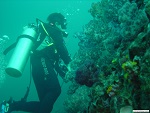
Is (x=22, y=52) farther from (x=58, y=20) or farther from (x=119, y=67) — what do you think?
(x=119, y=67)

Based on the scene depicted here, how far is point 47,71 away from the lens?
268 inches

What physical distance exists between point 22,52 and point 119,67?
517 cm

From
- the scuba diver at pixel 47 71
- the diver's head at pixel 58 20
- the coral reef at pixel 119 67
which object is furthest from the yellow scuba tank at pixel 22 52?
the coral reef at pixel 119 67

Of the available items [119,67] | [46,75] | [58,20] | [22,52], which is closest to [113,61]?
[119,67]

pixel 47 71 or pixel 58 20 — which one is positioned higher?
pixel 58 20

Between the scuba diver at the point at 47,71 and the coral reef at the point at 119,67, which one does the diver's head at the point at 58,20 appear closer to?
the scuba diver at the point at 47,71

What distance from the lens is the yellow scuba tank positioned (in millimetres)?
7496

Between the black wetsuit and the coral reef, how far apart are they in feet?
1.92

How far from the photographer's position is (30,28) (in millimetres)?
8336

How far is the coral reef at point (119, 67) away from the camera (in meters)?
2.64

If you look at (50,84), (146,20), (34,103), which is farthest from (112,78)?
(34,103)

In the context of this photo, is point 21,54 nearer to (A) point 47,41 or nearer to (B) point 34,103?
(A) point 47,41

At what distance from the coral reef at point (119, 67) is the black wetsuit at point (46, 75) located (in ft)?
1.92

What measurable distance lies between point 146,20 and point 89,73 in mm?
1752
